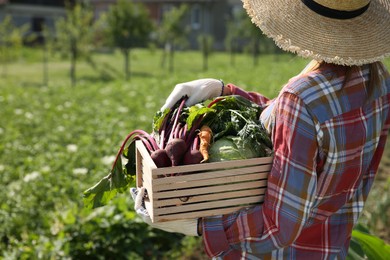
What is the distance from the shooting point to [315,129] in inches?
66.5

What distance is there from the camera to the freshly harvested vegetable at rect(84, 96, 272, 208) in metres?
1.79

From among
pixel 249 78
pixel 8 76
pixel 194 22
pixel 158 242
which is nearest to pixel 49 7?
pixel 194 22

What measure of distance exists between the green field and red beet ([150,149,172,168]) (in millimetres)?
706

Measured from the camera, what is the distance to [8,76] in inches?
785

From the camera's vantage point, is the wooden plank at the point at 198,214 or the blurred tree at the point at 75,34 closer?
the wooden plank at the point at 198,214

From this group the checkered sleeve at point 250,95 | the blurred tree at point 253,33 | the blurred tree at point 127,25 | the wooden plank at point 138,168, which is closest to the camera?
the wooden plank at point 138,168

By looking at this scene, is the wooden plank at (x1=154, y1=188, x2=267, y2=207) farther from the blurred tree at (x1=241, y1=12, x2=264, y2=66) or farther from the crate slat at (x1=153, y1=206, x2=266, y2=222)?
the blurred tree at (x1=241, y1=12, x2=264, y2=66)

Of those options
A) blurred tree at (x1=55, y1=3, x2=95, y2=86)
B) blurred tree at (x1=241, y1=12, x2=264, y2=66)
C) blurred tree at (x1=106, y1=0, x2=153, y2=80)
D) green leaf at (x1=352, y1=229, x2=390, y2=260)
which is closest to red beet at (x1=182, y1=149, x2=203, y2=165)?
green leaf at (x1=352, y1=229, x2=390, y2=260)

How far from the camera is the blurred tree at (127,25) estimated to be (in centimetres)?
2114

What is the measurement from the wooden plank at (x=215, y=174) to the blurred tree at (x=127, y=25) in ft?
63.9

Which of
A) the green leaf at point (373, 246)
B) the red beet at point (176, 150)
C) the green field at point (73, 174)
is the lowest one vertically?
the green field at point (73, 174)

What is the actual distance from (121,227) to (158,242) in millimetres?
411

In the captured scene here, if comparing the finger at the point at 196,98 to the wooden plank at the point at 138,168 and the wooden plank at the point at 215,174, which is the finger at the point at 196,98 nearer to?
the wooden plank at the point at 138,168

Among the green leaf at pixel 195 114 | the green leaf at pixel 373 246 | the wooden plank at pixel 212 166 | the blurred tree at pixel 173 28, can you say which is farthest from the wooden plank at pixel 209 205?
the blurred tree at pixel 173 28
